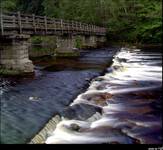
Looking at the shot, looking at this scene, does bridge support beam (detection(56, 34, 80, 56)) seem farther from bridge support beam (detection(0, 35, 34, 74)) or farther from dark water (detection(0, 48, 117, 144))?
bridge support beam (detection(0, 35, 34, 74))

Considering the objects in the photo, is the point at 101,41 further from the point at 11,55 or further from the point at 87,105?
the point at 87,105

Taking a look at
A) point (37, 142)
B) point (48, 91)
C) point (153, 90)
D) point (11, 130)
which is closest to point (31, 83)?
point (48, 91)

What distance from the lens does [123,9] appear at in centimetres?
6900

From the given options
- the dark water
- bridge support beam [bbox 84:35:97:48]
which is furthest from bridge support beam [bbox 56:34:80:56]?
bridge support beam [bbox 84:35:97:48]

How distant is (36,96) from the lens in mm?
18250

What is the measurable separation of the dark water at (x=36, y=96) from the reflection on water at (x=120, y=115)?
2.98 ft

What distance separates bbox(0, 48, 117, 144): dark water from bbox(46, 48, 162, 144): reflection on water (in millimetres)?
909

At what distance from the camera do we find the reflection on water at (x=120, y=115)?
12117mm

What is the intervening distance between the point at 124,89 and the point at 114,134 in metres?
6.77

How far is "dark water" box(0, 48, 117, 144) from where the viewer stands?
13148 mm

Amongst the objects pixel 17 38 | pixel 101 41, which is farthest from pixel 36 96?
pixel 101 41

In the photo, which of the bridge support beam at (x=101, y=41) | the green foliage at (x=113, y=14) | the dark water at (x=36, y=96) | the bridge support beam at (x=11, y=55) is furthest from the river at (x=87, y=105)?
the green foliage at (x=113, y=14)

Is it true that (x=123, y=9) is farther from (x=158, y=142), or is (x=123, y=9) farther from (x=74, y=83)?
(x=158, y=142)
